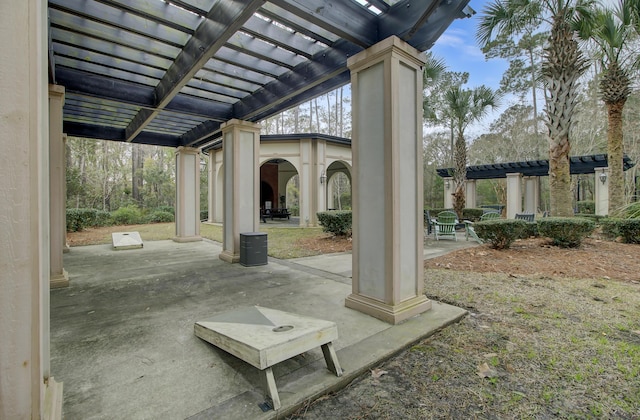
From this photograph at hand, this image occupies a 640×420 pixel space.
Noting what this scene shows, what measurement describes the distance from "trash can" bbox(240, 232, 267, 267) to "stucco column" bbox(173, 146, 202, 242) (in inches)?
164

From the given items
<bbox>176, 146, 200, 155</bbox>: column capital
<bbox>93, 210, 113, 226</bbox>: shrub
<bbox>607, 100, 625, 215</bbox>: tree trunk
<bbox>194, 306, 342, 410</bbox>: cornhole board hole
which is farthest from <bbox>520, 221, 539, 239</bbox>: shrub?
<bbox>93, 210, 113, 226</bbox>: shrub

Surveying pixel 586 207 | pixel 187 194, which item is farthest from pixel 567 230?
pixel 586 207

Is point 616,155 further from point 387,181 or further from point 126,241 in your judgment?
point 126,241

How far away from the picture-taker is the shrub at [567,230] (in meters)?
6.48

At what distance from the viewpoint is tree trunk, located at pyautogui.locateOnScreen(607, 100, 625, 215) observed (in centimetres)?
858

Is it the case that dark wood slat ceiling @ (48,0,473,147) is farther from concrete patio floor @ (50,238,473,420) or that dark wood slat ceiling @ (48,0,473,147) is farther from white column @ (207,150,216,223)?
white column @ (207,150,216,223)

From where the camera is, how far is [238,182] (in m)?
5.93

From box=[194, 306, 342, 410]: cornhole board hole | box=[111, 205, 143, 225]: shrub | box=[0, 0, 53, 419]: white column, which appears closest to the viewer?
box=[0, 0, 53, 419]: white column

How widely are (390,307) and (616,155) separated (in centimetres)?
1014

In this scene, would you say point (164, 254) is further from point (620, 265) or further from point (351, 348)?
point (620, 265)

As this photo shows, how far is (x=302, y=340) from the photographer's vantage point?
6.44 feet

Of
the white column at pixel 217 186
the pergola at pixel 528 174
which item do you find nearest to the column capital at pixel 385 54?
the pergola at pixel 528 174

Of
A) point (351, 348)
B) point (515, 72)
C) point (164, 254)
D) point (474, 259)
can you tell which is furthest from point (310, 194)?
point (515, 72)

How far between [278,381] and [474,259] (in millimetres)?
5239
